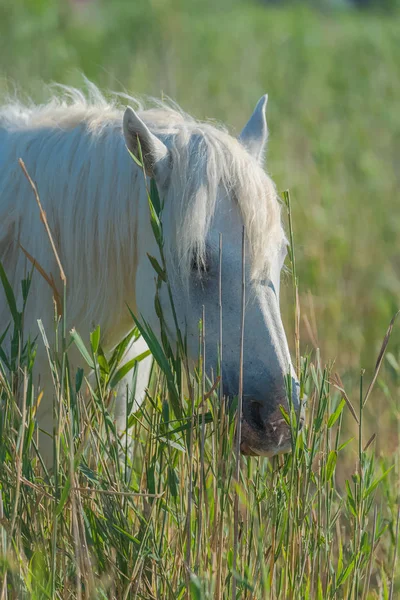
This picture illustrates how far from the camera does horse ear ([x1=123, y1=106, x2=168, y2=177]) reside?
1.97 metres

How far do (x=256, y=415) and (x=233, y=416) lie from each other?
183 mm

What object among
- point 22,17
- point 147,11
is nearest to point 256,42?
point 147,11

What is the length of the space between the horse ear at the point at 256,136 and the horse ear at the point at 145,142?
385 mm

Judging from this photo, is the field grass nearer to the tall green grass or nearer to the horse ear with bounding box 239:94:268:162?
the tall green grass

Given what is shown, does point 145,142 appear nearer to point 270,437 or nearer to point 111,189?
point 111,189

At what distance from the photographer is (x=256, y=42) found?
1139 centimetres

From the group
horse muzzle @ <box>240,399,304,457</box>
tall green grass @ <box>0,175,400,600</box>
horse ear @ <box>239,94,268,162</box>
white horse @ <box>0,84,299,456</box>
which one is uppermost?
horse ear @ <box>239,94,268,162</box>

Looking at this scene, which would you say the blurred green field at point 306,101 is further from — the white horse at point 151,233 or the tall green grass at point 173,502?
the tall green grass at point 173,502

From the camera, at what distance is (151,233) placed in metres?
2.06

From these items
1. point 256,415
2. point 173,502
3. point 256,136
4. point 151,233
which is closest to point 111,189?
point 151,233

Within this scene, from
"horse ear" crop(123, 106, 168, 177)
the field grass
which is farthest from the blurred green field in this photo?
"horse ear" crop(123, 106, 168, 177)

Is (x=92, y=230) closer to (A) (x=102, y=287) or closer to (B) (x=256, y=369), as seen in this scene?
(A) (x=102, y=287)

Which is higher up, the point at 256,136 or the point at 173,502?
the point at 256,136

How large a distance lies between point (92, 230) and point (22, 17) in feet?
22.8
